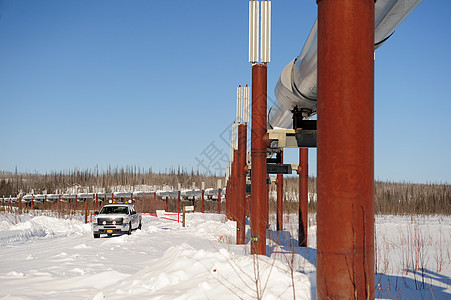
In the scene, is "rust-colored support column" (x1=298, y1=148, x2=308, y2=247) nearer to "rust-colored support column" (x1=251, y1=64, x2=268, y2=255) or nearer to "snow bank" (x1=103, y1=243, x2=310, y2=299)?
"rust-colored support column" (x1=251, y1=64, x2=268, y2=255)

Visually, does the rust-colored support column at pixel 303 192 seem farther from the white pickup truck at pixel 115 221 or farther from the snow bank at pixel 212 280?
the snow bank at pixel 212 280

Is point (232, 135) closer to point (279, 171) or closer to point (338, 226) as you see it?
point (279, 171)

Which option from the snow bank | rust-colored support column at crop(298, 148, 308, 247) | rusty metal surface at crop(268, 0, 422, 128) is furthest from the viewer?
rust-colored support column at crop(298, 148, 308, 247)

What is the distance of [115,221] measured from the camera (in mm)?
23359

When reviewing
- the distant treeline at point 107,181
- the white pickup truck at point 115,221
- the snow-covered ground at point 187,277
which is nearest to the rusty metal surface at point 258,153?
the snow-covered ground at point 187,277

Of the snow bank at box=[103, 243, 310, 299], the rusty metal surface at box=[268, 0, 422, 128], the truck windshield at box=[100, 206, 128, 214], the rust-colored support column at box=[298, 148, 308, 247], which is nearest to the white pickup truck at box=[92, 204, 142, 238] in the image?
the truck windshield at box=[100, 206, 128, 214]

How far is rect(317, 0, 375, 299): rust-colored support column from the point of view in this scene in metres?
3.77

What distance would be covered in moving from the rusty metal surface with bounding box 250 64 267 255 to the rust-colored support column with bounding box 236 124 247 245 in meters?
4.51

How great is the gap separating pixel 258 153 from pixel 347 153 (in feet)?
25.7

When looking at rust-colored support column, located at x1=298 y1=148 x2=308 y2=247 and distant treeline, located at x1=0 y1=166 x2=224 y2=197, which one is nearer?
rust-colored support column, located at x1=298 y1=148 x2=308 y2=247

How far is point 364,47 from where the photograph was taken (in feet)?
12.7

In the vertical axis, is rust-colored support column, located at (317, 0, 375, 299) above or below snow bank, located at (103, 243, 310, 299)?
above

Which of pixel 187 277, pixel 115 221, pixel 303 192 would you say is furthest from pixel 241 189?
pixel 187 277

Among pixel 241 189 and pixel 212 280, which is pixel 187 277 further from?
pixel 241 189
